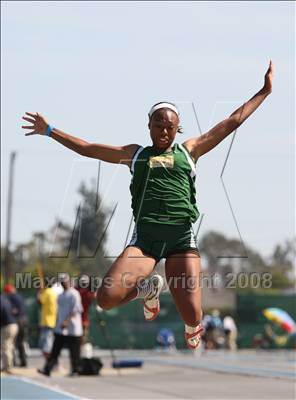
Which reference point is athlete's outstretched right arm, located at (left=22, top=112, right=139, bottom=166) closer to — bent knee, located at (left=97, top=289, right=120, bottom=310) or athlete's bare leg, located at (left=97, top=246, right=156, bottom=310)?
athlete's bare leg, located at (left=97, top=246, right=156, bottom=310)

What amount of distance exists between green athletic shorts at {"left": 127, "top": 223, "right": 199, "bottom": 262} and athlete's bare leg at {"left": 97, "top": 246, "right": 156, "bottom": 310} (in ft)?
0.59

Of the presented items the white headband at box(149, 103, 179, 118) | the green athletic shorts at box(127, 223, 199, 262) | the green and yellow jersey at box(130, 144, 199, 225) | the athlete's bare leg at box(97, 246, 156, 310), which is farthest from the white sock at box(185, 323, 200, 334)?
the white headband at box(149, 103, 179, 118)

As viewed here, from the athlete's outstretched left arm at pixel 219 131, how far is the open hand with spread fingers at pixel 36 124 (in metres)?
1.24

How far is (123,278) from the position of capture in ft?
29.8

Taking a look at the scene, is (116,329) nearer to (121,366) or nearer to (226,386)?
(121,366)

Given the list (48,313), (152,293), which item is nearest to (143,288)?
(152,293)

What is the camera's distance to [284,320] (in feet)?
125

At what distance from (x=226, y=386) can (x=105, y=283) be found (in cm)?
971

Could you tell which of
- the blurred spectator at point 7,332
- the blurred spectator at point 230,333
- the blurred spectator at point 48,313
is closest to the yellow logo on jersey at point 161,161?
the blurred spectator at point 7,332

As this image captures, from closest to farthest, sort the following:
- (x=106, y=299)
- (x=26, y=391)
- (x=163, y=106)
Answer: (x=106, y=299) < (x=163, y=106) < (x=26, y=391)

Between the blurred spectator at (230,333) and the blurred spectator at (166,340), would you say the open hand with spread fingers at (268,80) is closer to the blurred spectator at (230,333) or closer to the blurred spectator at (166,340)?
the blurred spectator at (166,340)

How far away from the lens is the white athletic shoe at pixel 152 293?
9.59 m

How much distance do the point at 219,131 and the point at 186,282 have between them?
1400mm

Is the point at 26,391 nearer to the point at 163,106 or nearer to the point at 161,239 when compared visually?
the point at 161,239
